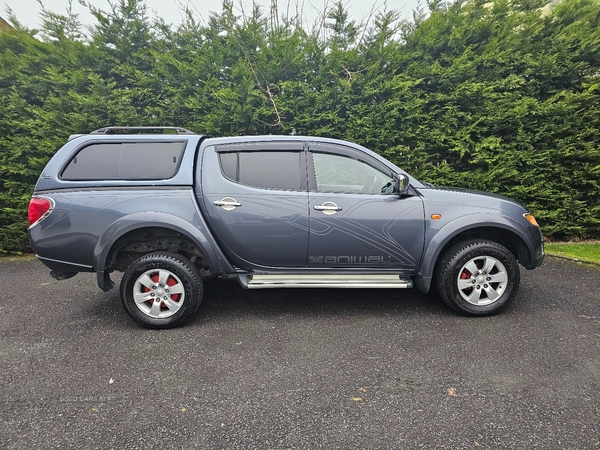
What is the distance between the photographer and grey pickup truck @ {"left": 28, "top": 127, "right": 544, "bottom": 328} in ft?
11.1

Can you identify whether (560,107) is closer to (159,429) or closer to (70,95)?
(159,429)

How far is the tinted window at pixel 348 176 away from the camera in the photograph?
3607 mm

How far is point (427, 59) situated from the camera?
623 cm

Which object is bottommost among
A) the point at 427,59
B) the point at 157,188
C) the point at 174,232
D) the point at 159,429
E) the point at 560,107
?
the point at 159,429

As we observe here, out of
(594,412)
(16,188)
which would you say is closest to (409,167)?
(594,412)

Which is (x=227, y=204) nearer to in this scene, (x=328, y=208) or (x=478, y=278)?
(x=328, y=208)

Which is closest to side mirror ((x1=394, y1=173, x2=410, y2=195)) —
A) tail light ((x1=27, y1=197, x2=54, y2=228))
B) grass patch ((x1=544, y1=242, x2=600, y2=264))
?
tail light ((x1=27, y1=197, x2=54, y2=228))

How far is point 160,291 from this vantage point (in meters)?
3.41

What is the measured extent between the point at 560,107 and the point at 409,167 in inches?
99.2

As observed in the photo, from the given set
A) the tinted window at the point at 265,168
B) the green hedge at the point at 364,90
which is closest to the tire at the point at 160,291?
the tinted window at the point at 265,168

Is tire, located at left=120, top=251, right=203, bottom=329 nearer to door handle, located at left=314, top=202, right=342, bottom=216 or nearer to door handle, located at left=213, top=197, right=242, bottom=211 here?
door handle, located at left=213, top=197, right=242, bottom=211

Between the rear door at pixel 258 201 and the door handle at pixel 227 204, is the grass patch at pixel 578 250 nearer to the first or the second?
the rear door at pixel 258 201

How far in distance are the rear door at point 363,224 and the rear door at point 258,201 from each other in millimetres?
120

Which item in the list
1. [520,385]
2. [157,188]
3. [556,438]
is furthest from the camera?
[157,188]
